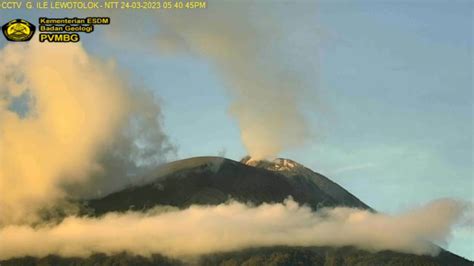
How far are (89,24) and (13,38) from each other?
9185 millimetres

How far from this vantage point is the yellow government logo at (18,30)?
88.6 m

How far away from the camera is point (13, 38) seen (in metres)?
88.9

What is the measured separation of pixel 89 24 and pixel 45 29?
536 cm

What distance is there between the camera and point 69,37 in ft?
288

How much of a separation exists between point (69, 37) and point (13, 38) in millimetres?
7060

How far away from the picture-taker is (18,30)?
89.4m

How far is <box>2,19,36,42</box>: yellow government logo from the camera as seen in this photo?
88.6m

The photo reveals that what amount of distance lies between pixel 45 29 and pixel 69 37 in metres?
3.45

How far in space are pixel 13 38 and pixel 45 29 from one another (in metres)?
4.01

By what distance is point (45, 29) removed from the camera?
8888 centimetres
